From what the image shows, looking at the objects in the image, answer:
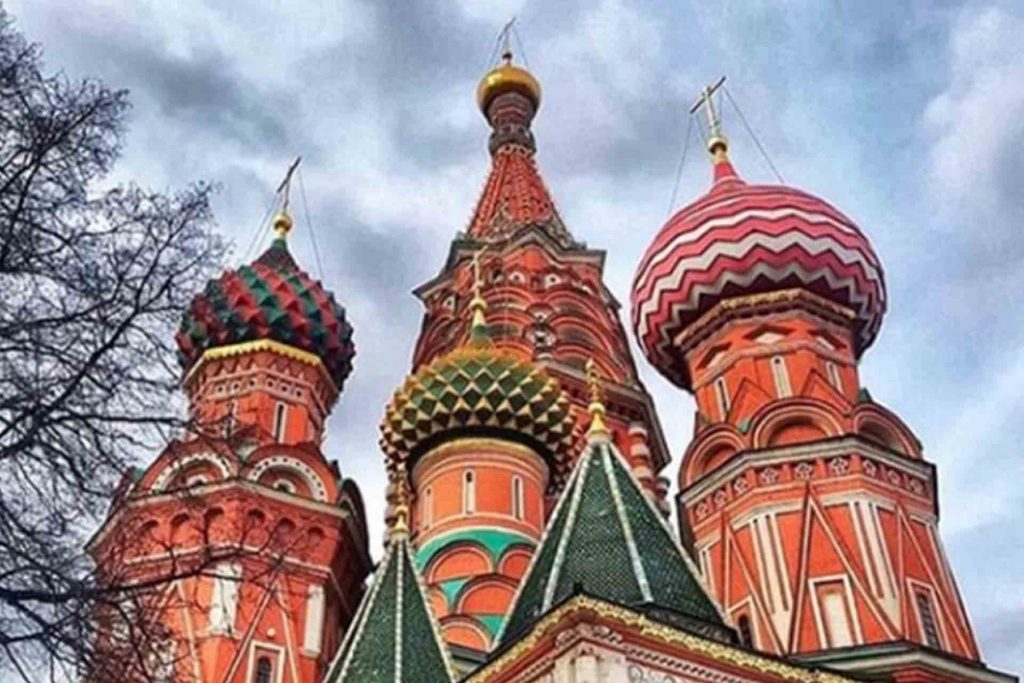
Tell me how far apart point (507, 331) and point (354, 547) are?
7970 mm

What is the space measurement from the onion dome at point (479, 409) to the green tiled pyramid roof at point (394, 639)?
562 cm

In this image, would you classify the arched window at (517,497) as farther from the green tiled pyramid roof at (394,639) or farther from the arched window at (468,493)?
the green tiled pyramid roof at (394,639)

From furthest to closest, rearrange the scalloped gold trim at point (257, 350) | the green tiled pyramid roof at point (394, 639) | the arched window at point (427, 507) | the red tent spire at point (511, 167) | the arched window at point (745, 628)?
the red tent spire at point (511, 167), the scalloped gold trim at point (257, 350), the arched window at point (427, 507), the arched window at point (745, 628), the green tiled pyramid roof at point (394, 639)

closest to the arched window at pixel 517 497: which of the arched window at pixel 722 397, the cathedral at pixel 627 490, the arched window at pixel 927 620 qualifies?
the cathedral at pixel 627 490

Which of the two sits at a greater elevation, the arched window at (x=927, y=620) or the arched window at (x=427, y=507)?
the arched window at (x=427, y=507)

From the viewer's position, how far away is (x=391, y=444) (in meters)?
21.4

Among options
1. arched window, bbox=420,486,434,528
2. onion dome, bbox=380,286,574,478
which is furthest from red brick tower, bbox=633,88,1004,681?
arched window, bbox=420,486,434,528

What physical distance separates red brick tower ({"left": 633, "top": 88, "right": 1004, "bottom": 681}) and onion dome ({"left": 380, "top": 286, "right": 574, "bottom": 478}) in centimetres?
223

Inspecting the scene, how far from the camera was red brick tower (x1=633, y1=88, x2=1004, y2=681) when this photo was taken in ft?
55.6

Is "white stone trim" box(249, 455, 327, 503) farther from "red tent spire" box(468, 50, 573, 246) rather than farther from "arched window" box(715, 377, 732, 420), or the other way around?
"red tent spire" box(468, 50, 573, 246)

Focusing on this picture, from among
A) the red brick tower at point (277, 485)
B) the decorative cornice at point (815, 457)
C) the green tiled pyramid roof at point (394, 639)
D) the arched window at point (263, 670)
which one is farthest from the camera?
the decorative cornice at point (815, 457)

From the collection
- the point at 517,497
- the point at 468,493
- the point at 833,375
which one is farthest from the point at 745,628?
the point at 468,493

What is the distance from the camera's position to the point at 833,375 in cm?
2011

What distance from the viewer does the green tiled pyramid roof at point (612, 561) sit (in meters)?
11.5
